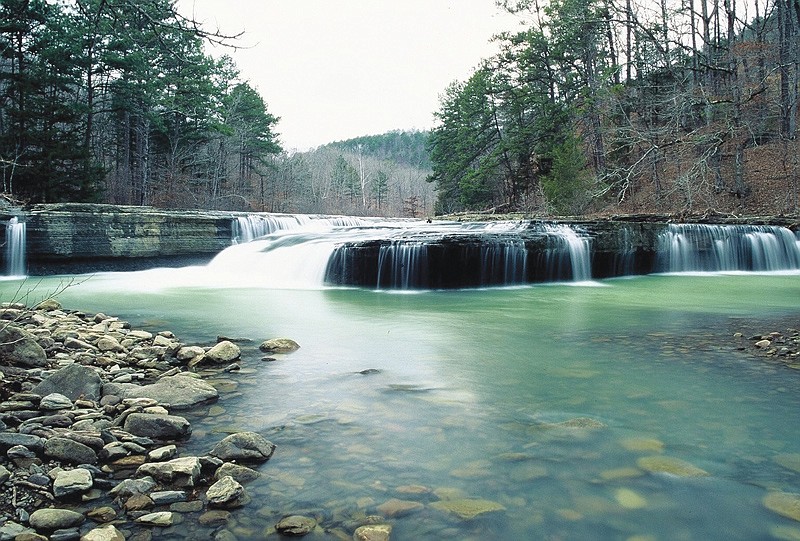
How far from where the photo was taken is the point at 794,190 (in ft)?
64.9

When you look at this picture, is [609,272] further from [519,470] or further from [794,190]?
[519,470]

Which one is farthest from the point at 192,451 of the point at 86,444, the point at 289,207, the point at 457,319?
the point at 289,207

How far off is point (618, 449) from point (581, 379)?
1464mm

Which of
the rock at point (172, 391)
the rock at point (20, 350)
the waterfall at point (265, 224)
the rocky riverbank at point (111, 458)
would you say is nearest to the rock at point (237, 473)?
the rocky riverbank at point (111, 458)

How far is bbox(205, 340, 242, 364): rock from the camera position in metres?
4.70

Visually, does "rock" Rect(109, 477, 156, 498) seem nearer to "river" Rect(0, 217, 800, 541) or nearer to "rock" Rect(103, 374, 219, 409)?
"river" Rect(0, 217, 800, 541)

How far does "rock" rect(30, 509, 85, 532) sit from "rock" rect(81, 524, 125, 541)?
114 mm

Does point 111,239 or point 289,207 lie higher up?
point 289,207

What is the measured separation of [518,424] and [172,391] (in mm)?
2374

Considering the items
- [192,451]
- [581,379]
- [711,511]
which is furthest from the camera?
[581,379]

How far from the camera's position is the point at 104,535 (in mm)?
1938

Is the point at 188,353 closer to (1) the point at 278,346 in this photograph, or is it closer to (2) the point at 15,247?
(1) the point at 278,346

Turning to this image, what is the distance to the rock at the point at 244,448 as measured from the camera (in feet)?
8.83

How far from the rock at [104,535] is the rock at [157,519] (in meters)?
0.11
